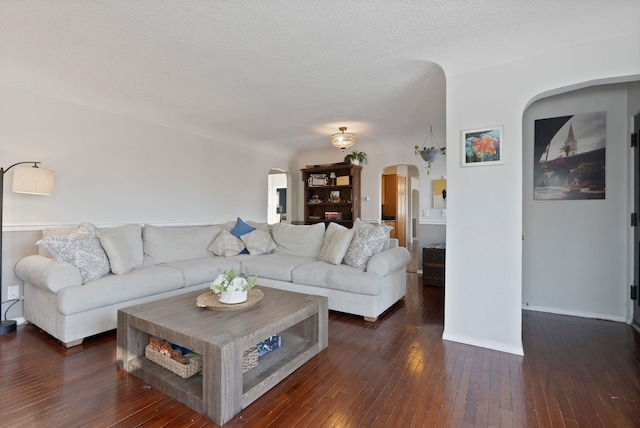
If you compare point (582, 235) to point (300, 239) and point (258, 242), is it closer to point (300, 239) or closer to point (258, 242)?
point (300, 239)

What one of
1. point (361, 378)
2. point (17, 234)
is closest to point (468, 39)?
point (361, 378)

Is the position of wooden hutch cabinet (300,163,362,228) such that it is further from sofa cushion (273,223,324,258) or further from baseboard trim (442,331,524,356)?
baseboard trim (442,331,524,356)

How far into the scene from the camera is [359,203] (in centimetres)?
607

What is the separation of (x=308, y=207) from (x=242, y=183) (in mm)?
1618

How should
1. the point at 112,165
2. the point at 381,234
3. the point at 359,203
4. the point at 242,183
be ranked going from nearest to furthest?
the point at 381,234, the point at 112,165, the point at 242,183, the point at 359,203

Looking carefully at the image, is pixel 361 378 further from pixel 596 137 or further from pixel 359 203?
pixel 359 203

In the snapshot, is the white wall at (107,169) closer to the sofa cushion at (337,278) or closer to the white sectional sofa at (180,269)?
the white sectional sofa at (180,269)

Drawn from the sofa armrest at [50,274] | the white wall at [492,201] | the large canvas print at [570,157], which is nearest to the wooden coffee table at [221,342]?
the sofa armrest at [50,274]

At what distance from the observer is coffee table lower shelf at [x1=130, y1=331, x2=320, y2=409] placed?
1.72 m

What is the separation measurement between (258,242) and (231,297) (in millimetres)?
2155

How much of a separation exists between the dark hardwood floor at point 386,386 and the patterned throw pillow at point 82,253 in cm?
58

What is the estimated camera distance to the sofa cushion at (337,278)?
118 inches

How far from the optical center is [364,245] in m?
3.34

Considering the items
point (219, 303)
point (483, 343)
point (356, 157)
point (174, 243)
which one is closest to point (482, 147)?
point (483, 343)
